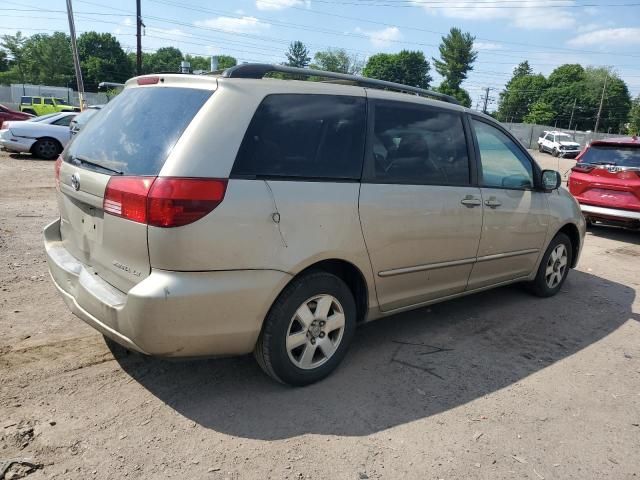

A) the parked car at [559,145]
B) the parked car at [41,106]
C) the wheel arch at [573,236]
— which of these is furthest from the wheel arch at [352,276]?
the parked car at [559,145]

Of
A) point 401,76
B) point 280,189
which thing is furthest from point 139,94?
point 401,76

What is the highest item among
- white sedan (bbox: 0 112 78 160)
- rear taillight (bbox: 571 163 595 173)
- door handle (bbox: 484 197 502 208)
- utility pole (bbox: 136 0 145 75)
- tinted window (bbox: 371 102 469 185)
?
utility pole (bbox: 136 0 145 75)

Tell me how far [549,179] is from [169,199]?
3.84m

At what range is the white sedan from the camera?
1504 centimetres

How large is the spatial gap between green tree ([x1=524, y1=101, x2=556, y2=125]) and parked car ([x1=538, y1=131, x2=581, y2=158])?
49414mm

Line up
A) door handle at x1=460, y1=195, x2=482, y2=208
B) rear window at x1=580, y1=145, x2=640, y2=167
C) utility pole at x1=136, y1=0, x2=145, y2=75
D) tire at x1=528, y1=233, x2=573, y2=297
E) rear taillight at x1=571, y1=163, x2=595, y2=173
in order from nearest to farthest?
door handle at x1=460, y1=195, x2=482, y2=208 → tire at x1=528, y1=233, x2=573, y2=297 → rear window at x1=580, y1=145, x2=640, y2=167 → rear taillight at x1=571, y1=163, x2=595, y2=173 → utility pole at x1=136, y1=0, x2=145, y2=75

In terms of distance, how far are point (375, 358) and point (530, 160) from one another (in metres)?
2.55

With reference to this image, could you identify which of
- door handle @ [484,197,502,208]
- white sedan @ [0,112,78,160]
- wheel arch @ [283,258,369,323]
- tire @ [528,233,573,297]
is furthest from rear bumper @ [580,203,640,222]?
white sedan @ [0,112,78,160]

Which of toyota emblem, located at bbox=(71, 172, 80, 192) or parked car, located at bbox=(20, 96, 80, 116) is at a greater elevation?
toyota emblem, located at bbox=(71, 172, 80, 192)

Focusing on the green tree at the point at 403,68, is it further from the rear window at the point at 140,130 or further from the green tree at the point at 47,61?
the rear window at the point at 140,130

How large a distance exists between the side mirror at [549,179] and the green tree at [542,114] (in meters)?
96.1

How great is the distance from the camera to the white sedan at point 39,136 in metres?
15.0

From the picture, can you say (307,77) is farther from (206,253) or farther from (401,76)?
(401,76)

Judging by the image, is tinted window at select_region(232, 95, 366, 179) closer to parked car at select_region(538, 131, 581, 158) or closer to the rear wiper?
the rear wiper
